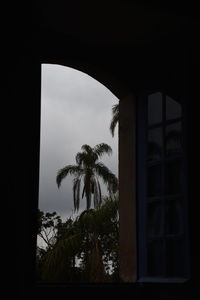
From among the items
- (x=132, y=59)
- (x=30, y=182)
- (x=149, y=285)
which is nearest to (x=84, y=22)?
(x=132, y=59)

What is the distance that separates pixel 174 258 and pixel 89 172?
69.4ft

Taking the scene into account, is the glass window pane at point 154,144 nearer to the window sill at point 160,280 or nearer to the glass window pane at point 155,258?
the glass window pane at point 155,258

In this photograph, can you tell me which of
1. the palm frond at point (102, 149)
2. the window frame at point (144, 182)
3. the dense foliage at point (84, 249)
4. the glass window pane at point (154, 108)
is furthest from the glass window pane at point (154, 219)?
the palm frond at point (102, 149)

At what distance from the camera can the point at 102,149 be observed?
975 inches

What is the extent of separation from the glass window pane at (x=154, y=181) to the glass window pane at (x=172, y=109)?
394 millimetres

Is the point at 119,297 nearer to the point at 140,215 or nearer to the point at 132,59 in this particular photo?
the point at 140,215

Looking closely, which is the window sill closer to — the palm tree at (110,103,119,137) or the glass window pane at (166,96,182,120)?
the glass window pane at (166,96,182,120)

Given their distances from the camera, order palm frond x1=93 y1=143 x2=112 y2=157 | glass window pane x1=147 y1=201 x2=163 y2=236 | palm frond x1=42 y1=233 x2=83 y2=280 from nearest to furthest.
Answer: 1. glass window pane x1=147 y1=201 x2=163 y2=236
2. palm frond x1=42 y1=233 x2=83 y2=280
3. palm frond x1=93 y1=143 x2=112 y2=157

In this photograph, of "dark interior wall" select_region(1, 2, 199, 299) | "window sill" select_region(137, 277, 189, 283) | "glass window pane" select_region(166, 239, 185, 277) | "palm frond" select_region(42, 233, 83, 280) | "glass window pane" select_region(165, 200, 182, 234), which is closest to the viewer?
"dark interior wall" select_region(1, 2, 199, 299)

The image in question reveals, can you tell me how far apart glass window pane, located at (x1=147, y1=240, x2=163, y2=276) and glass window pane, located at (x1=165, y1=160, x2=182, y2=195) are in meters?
0.39

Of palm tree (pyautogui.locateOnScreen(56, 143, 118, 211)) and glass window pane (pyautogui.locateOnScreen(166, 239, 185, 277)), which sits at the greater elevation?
palm tree (pyautogui.locateOnScreen(56, 143, 118, 211))

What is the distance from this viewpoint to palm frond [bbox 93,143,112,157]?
24.8m

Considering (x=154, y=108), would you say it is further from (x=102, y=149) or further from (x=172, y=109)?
(x=102, y=149)

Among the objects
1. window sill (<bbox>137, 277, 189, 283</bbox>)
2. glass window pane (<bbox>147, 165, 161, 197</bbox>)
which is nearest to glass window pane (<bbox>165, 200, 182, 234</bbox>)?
glass window pane (<bbox>147, 165, 161, 197</bbox>)
